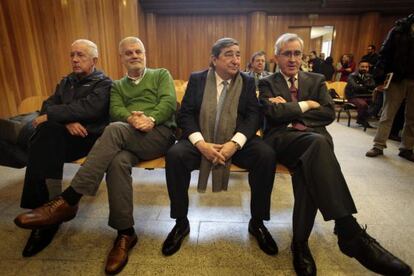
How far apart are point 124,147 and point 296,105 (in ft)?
3.80

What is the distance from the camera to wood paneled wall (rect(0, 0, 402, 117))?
309cm

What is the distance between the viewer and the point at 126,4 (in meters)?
5.46

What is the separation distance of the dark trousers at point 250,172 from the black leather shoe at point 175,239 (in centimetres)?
10

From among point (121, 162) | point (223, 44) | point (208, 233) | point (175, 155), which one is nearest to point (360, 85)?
point (223, 44)

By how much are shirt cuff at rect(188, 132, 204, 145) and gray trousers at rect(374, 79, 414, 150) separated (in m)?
2.76

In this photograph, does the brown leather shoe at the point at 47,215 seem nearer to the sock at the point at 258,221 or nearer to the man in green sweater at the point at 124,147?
the man in green sweater at the point at 124,147

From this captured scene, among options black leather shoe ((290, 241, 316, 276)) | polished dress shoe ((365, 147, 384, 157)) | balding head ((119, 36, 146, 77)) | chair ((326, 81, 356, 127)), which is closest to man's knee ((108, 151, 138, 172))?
balding head ((119, 36, 146, 77))

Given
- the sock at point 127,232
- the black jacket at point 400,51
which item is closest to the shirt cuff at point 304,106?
the sock at point 127,232

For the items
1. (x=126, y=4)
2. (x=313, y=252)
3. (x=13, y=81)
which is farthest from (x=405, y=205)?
(x=126, y=4)

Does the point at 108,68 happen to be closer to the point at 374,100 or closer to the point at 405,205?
the point at 405,205

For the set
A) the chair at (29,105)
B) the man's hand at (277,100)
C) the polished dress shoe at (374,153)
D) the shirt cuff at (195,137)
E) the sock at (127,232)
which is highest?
the man's hand at (277,100)

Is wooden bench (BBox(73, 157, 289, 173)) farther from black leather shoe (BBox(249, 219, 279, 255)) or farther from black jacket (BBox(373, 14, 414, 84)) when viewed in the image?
black jacket (BBox(373, 14, 414, 84))

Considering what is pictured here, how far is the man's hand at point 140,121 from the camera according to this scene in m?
1.72

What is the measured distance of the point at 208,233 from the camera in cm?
178
